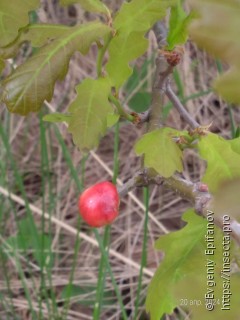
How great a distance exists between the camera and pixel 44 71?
0.70 meters

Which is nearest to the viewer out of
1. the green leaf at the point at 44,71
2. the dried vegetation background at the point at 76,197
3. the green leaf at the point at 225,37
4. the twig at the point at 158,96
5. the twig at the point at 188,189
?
the green leaf at the point at 225,37

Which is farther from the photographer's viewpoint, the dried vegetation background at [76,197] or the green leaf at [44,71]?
the dried vegetation background at [76,197]

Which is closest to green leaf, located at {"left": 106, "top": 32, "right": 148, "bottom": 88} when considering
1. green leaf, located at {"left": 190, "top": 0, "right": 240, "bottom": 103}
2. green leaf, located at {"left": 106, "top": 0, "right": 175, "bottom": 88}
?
green leaf, located at {"left": 106, "top": 0, "right": 175, "bottom": 88}

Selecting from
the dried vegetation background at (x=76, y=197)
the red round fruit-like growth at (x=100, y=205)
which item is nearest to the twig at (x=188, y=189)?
the red round fruit-like growth at (x=100, y=205)

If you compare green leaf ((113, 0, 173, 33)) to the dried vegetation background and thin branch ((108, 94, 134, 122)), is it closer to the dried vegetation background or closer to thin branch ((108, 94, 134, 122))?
thin branch ((108, 94, 134, 122))

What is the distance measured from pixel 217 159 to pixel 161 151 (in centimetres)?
7

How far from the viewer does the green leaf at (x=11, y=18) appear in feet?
2.40

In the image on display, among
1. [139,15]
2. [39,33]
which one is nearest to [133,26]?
[139,15]

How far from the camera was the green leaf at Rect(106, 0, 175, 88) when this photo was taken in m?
0.72

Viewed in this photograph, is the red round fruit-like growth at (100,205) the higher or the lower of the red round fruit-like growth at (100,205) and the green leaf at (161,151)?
the lower

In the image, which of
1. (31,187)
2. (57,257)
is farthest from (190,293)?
(31,187)

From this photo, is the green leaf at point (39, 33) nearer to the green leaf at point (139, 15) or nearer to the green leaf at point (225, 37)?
the green leaf at point (139, 15)

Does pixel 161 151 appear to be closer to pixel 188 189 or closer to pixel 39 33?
pixel 188 189

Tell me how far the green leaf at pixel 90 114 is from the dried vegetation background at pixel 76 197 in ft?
A: 4.76
